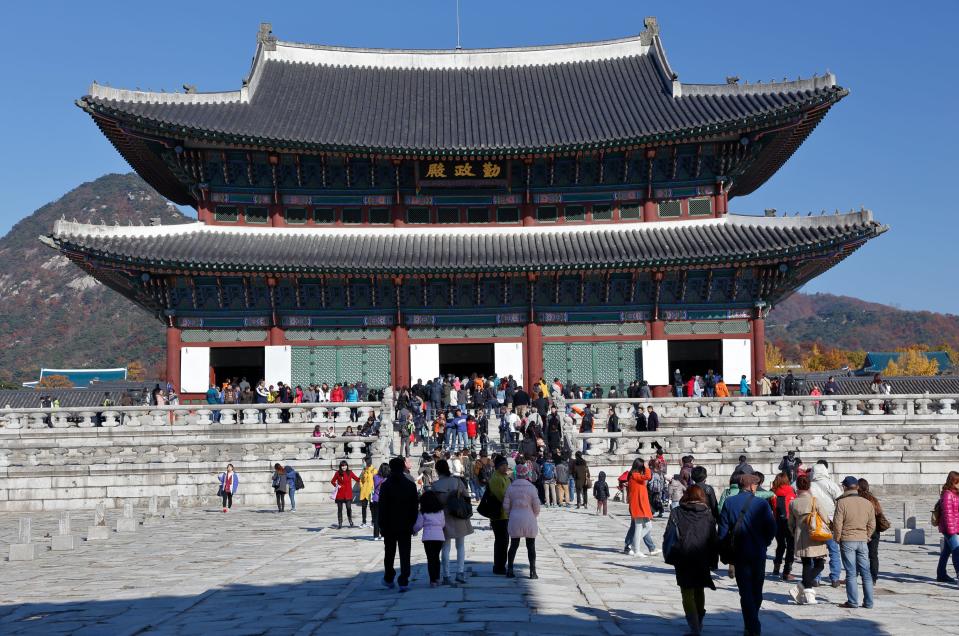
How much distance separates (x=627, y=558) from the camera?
17.4 metres

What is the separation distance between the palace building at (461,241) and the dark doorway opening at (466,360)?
5.06 meters

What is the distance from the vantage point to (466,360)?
44500 millimetres

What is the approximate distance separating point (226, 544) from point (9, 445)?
11379mm

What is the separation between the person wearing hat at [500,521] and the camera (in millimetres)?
14914

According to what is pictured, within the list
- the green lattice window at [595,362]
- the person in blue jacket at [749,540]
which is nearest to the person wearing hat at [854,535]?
the person in blue jacket at [749,540]

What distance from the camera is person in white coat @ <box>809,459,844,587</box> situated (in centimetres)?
1445

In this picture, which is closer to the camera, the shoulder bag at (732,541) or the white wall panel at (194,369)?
the shoulder bag at (732,541)

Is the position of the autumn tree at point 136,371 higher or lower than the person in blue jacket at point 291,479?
higher

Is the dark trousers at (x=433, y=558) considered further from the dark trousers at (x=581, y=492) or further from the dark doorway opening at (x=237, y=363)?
the dark doorway opening at (x=237, y=363)

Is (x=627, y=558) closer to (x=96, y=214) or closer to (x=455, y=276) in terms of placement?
(x=455, y=276)

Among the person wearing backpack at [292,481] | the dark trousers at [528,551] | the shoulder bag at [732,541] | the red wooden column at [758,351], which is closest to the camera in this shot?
the shoulder bag at [732,541]

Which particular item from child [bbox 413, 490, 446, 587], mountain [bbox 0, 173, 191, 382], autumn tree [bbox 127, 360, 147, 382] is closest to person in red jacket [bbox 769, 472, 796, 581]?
child [bbox 413, 490, 446, 587]

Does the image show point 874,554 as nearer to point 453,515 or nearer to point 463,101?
point 453,515

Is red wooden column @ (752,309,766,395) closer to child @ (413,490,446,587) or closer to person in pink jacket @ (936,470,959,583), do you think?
person in pink jacket @ (936,470,959,583)
